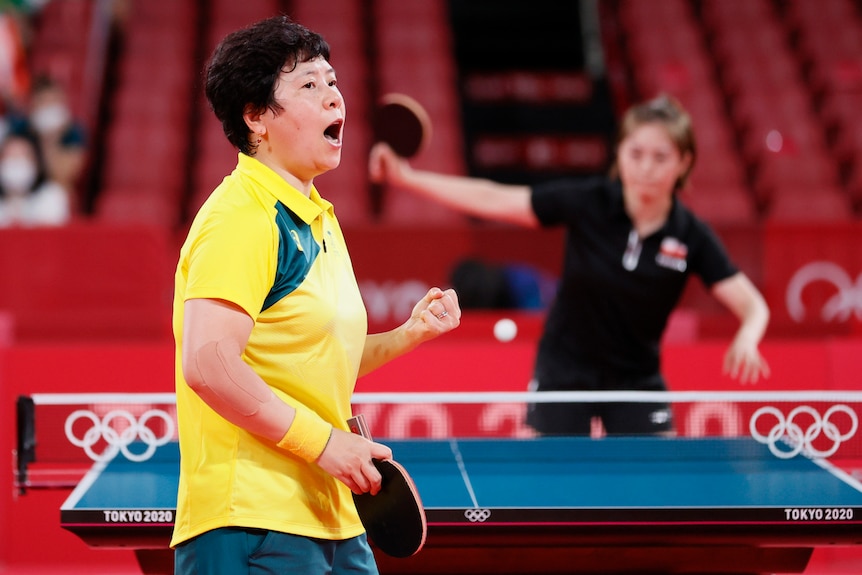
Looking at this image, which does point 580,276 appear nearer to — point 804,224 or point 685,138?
point 685,138

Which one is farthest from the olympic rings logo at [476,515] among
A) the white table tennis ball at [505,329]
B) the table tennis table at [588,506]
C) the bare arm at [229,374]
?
the white table tennis ball at [505,329]

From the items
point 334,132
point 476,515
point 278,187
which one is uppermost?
point 334,132

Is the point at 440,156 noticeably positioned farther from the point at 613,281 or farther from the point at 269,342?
the point at 269,342

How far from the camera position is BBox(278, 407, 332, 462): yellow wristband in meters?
1.87

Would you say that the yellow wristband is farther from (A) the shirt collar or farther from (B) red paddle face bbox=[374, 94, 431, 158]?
(B) red paddle face bbox=[374, 94, 431, 158]

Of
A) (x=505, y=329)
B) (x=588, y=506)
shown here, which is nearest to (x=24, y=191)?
(x=505, y=329)

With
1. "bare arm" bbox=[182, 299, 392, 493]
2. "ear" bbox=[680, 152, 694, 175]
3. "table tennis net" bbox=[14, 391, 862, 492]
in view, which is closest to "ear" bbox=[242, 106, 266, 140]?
"bare arm" bbox=[182, 299, 392, 493]

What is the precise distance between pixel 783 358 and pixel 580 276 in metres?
1.58

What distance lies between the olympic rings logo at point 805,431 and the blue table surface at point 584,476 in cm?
4

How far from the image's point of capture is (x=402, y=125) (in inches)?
138

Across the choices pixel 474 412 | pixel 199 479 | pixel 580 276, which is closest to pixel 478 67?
pixel 474 412

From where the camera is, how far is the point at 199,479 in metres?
1.95

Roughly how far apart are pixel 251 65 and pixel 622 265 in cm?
196

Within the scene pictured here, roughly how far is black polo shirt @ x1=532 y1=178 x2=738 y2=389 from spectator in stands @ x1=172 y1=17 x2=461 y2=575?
5.45 ft
